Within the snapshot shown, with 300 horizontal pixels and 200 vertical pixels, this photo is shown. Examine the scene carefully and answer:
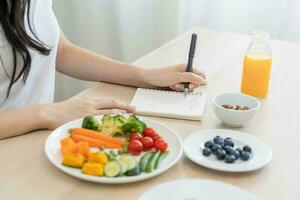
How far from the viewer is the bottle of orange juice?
1.37m

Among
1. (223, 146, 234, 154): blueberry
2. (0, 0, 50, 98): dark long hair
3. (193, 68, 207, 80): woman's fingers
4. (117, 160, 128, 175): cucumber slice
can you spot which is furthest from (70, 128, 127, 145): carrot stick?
(193, 68, 207, 80): woman's fingers

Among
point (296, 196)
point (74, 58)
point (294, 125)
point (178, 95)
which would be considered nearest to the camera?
point (296, 196)

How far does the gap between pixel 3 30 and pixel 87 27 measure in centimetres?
140

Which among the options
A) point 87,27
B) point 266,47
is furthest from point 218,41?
point 87,27

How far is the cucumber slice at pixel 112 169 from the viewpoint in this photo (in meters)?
0.96

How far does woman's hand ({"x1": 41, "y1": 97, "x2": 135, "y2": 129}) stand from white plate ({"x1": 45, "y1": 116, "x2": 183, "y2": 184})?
0.04 meters

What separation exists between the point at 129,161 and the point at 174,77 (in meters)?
0.48

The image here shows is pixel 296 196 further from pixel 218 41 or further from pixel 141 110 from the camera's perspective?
pixel 218 41

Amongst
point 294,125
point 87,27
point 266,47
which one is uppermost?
point 266,47

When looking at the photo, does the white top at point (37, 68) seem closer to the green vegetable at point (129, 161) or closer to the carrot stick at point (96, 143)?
the carrot stick at point (96, 143)

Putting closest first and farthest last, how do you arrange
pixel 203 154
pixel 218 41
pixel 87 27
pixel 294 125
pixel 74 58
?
1. pixel 203 154
2. pixel 294 125
3. pixel 74 58
4. pixel 218 41
5. pixel 87 27

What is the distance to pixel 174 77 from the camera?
142 cm

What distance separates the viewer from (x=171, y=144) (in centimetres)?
110

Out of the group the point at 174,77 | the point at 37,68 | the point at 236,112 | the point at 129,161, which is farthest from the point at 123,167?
the point at 37,68
